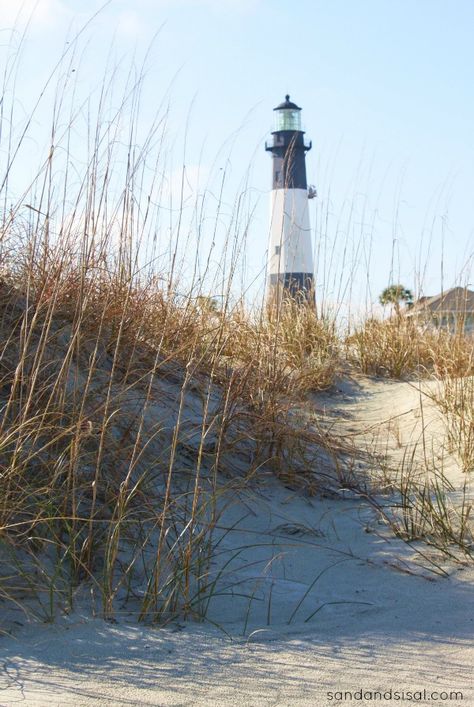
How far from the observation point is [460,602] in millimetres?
2418

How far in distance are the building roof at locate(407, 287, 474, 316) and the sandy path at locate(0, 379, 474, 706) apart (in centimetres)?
271

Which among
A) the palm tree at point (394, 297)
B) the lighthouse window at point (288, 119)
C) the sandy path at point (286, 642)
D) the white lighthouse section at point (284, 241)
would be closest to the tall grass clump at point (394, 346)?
the palm tree at point (394, 297)

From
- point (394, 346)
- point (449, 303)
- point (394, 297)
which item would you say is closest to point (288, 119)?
point (394, 297)

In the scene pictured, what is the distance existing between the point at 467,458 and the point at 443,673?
1877 mm

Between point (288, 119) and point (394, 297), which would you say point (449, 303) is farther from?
point (288, 119)

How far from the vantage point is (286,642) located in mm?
2098

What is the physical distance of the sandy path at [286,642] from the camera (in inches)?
72.3

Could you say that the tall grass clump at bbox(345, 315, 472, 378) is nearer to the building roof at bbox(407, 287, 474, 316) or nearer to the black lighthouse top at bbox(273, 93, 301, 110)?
the building roof at bbox(407, 287, 474, 316)

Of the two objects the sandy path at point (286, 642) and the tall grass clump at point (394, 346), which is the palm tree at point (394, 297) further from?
the sandy path at point (286, 642)

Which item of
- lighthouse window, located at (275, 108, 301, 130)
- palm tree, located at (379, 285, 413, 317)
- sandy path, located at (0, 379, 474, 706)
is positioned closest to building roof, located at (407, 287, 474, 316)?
palm tree, located at (379, 285, 413, 317)

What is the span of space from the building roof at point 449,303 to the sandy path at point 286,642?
2.71 meters

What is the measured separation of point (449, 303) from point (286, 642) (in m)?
3.86

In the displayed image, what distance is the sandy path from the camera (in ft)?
6.03

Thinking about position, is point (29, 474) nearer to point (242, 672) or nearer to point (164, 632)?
point (164, 632)
